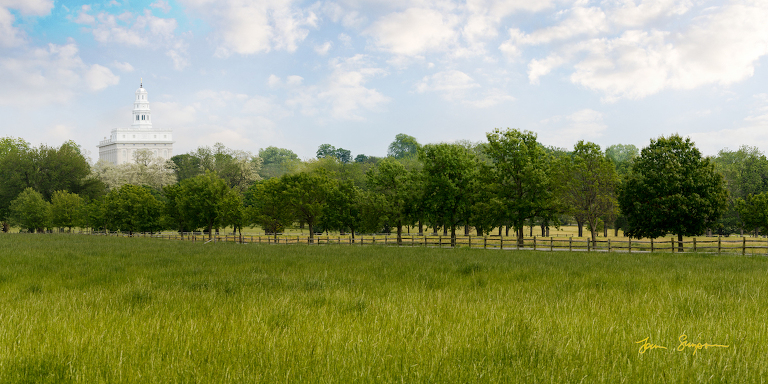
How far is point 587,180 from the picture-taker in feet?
140

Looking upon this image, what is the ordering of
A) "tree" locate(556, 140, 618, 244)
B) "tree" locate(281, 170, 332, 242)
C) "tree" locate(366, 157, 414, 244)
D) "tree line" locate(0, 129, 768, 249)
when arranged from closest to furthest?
"tree line" locate(0, 129, 768, 249), "tree" locate(556, 140, 618, 244), "tree" locate(366, 157, 414, 244), "tree" locate(281, 170, 332, 242)

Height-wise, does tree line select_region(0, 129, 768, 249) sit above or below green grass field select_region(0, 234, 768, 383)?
above

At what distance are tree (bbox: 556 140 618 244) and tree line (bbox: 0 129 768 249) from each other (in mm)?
120

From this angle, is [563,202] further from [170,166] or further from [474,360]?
[170,166]

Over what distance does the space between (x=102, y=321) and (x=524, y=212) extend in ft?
Answer: 119

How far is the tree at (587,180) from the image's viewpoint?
138ft

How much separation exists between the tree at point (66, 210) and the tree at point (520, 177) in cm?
7408

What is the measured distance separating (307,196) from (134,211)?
32.0 meters

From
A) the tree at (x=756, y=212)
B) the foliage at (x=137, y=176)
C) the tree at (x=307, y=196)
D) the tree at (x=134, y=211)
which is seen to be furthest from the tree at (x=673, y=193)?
the foliage at (x=137, y=176)

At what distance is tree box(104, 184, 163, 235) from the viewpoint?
68.1m

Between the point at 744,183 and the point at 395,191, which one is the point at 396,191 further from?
the point at 744,183

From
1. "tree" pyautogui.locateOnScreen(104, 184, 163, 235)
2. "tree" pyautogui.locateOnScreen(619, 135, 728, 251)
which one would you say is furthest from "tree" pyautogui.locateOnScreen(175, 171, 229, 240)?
"tree" pyautogui.locateOnScreen(619, 135, 728, 251)
